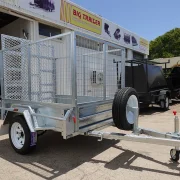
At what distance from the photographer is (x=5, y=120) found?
182 inches

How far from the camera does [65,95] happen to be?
16.7 feet

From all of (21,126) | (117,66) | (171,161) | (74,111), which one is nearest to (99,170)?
(74,111)

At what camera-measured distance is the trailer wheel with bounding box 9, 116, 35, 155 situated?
4016 millimetres

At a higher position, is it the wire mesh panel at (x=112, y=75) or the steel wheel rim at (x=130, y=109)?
the wire mesh panel at (x=112, y=75)

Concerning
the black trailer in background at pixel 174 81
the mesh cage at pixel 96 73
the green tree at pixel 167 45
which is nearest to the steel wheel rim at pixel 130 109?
the mesh cage at pixel 96 73

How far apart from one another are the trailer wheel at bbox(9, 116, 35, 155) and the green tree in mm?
35730

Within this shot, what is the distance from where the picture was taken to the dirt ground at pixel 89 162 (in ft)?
10.9

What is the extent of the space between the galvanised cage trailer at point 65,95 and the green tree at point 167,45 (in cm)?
3433

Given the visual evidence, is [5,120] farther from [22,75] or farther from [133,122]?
[133,122]

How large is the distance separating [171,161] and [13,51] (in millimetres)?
3836

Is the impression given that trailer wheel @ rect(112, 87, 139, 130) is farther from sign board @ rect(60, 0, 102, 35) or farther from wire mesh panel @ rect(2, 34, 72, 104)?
sign board @ rect(60, 0, 102, 35)

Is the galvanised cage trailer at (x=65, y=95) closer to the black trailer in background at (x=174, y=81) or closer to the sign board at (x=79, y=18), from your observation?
the sign board at (x=79, y=18)

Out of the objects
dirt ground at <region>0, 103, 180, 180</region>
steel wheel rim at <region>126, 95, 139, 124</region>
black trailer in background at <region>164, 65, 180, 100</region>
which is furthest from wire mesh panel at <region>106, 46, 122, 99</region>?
black trailer in background at <region>164, 65, 180, 100</region>

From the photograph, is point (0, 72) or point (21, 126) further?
point (0, 72)
